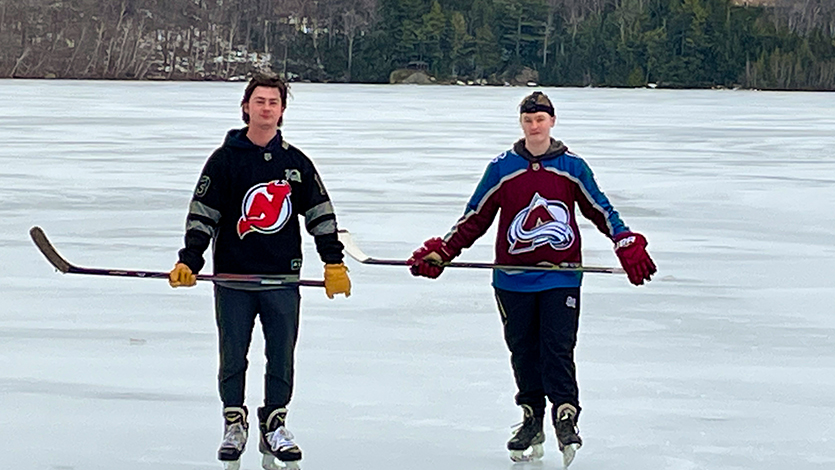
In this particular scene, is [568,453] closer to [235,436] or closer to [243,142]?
[235,436]

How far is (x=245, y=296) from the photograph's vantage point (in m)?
4.21

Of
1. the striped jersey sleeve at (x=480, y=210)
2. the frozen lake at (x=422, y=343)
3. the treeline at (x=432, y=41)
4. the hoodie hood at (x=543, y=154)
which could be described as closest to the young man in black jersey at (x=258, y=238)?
the frozen lake at (x=422, y=343)

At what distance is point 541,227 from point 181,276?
1.05 metres

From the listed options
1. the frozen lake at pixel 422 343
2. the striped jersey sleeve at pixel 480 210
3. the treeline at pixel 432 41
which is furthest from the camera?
the treeline at pixel 432 41

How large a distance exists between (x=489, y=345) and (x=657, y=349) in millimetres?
720

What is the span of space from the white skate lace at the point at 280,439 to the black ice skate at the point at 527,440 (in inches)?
26.8

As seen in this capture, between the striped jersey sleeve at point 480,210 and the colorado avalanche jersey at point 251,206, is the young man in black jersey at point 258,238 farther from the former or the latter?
the striped jersey sleeve at point 480,210

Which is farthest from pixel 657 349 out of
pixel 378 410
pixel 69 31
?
pixel 69 31

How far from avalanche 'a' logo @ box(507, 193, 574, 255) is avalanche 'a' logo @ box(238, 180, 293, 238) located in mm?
686

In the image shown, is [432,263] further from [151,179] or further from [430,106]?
[430,106]

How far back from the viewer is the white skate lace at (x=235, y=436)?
4.23 m

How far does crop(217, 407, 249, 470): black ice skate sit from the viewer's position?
13.8 feet

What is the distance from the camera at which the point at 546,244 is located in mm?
4316

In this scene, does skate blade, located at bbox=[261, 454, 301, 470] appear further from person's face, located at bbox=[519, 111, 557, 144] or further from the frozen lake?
person's face, located at bbox=[519, 111, 557, 144]
